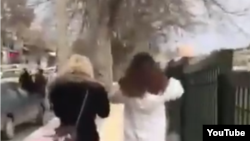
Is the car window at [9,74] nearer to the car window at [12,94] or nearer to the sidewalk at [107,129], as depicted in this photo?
the car window at [12,94]

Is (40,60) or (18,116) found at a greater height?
(40,60)

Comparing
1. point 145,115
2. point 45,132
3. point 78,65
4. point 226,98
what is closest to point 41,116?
point 45,132

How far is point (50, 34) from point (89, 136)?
28 centimetres

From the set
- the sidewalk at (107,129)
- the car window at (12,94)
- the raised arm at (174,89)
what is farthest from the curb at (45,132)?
the raised arm at (174,89)

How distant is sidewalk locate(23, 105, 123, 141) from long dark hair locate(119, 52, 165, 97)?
0.06 metres

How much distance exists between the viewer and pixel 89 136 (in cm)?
95

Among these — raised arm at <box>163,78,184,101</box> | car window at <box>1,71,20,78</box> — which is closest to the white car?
car window at <box>1,71,20,78</box>

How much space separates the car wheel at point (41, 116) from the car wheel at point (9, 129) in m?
0.07

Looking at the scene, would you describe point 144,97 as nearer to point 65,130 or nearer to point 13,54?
point 65,130

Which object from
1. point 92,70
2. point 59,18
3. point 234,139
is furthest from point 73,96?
point 234,139

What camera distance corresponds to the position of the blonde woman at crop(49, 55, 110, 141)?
37.3 inches

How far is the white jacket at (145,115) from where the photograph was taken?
0.94 meters

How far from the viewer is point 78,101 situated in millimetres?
953

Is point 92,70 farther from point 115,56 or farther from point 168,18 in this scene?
point 168,18
